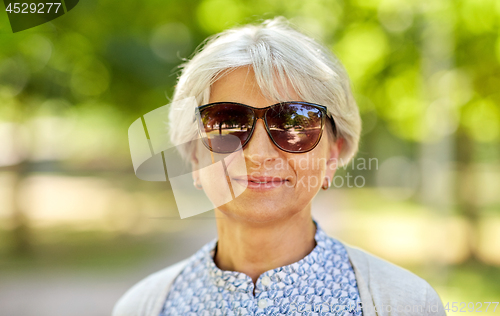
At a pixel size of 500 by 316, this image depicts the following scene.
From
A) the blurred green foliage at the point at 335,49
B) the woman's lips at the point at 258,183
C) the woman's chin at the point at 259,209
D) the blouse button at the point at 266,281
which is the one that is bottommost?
the blouse button at the point at 266,281

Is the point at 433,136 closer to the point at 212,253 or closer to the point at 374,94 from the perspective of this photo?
the point at 374,94

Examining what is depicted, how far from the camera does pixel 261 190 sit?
4.99ft

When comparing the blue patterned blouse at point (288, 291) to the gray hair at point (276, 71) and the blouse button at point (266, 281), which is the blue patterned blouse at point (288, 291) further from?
the gray hair at point (276, 71)

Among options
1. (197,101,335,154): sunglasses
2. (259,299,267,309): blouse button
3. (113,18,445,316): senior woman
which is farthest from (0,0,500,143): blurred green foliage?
(259,299,267,309): blouse button

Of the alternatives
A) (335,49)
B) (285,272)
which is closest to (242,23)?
→ (335,49)

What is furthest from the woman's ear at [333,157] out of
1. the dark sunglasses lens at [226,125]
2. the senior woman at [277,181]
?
the dark sunglasses lens at [226,125]

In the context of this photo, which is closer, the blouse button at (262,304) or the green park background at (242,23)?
the blouse button at (262,304)

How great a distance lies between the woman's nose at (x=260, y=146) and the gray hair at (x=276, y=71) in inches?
5.4

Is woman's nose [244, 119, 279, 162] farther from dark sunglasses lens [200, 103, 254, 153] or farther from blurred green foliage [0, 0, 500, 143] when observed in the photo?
blurred green foliage [0, 0, 500, 143]

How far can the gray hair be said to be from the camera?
1576 mm

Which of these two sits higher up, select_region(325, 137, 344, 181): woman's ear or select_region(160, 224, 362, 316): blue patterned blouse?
select_region(325, 137, 344, 181): woman's ear

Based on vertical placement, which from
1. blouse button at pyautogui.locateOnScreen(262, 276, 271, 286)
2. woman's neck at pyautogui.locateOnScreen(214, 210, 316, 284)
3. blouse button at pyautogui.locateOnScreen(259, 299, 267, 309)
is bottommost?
blouse button at pyautogui.locateOnScreen(259, 299, 267, 309)

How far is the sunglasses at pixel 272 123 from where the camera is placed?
60.6 inches

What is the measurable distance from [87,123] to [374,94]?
4.56 meters
